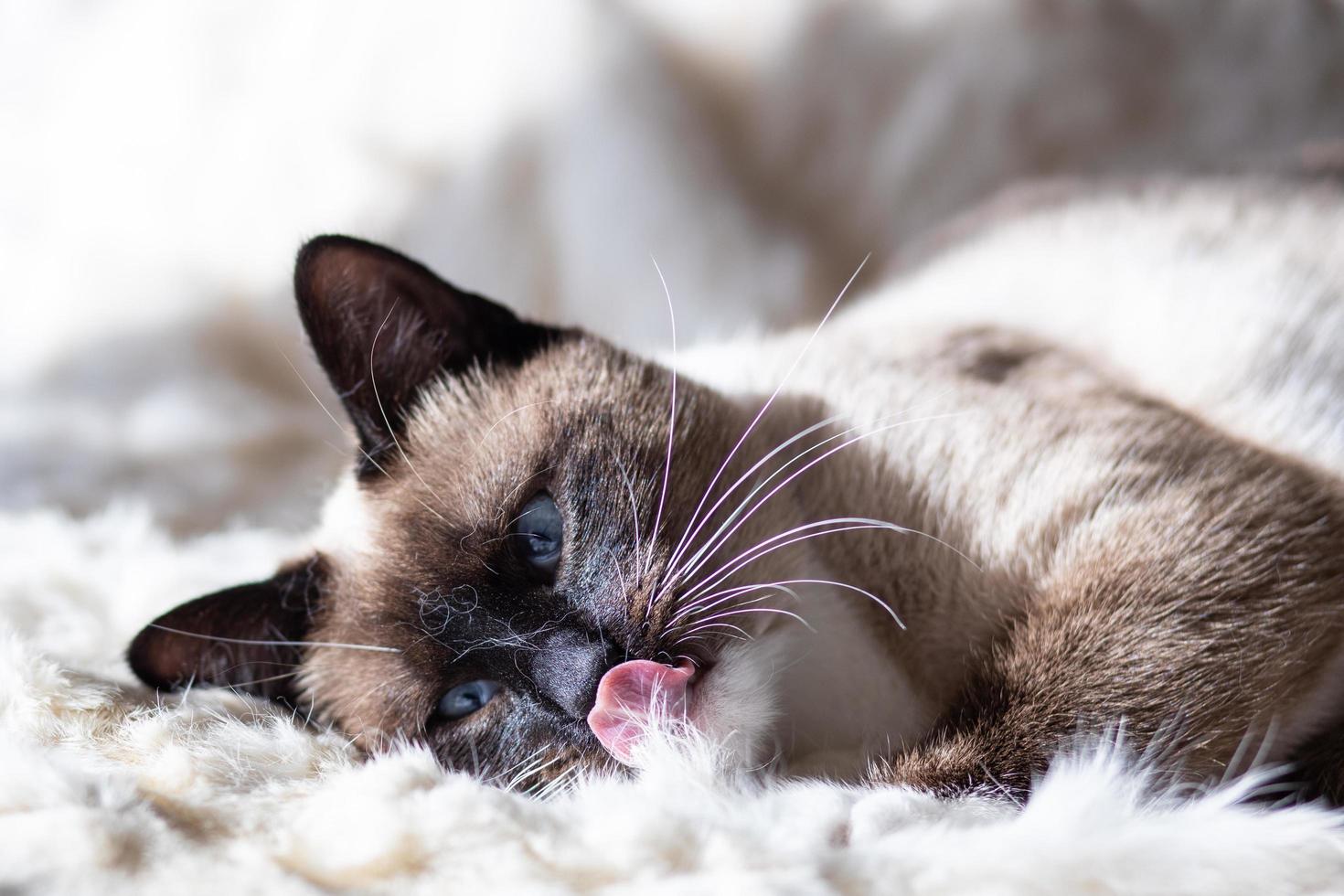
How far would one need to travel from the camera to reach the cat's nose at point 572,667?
4.06 feet

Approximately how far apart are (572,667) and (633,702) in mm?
94

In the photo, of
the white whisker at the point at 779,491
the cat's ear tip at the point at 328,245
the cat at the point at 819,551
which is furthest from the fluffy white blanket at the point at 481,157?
the white whisker at the point at 779,491

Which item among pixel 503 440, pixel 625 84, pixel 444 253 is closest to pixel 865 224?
pixel 625 84

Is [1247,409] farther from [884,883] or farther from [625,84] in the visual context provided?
[625,84]

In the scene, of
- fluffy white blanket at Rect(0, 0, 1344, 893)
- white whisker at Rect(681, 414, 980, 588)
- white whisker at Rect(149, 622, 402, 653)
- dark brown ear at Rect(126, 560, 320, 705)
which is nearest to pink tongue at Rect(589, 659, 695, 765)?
white whisker at Rect(681, 414, 980, 588)

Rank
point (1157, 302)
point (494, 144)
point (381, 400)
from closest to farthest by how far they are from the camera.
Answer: point (381, 400) → point (1157, 302) → point (494, 144)

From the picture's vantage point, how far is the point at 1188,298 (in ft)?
6.14

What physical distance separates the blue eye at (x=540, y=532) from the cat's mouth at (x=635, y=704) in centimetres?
22

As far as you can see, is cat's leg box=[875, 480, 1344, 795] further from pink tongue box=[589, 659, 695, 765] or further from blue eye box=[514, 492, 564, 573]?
blue eye box=[514, 492, 564, 573]

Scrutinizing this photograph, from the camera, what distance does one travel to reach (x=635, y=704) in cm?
120

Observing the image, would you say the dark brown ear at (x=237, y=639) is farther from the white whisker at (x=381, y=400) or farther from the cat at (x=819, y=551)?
the white whisker at (x=381, y=400)

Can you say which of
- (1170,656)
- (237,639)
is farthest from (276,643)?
(1170,656)

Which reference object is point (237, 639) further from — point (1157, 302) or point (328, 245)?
point (1157, 302)

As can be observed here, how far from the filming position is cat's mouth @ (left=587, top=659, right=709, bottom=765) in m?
1.18
